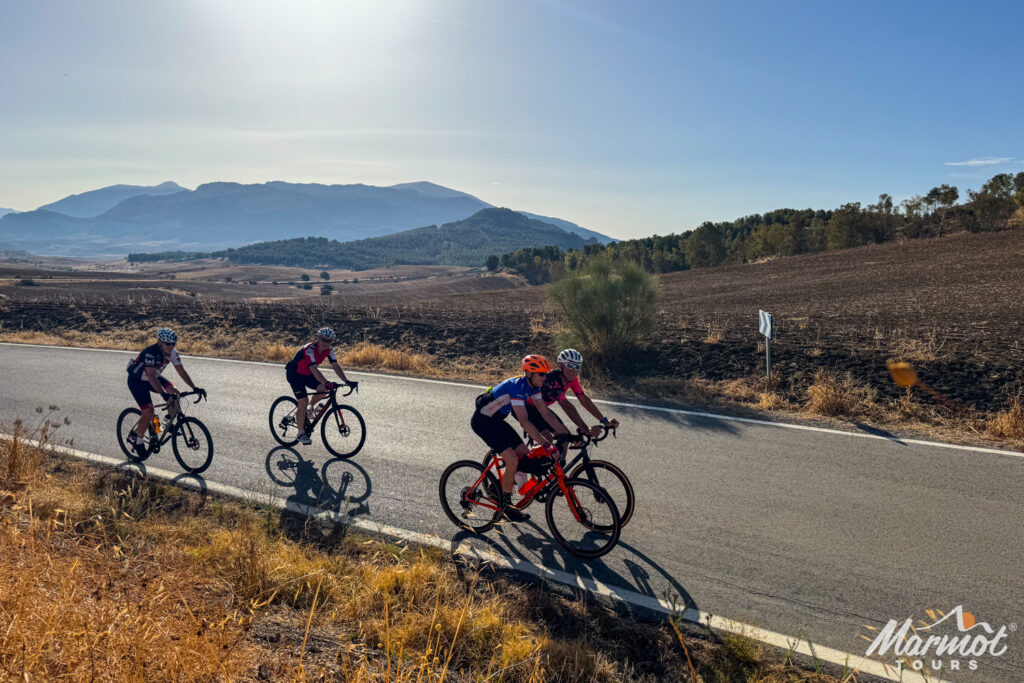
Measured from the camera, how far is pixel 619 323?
1421 cm

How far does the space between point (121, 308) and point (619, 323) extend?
22.0 m

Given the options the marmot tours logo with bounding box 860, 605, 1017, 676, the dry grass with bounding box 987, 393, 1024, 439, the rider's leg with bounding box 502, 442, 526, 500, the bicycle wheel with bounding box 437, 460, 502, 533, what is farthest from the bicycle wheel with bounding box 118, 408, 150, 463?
the dry grass with bounding box 987, 393, 1024, 439

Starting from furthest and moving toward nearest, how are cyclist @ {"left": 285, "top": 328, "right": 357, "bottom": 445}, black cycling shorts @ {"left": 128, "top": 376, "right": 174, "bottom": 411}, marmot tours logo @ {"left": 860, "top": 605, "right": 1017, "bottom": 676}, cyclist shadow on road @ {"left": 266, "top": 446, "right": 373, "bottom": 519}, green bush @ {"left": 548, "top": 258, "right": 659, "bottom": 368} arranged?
green bush @ {"left": 548, "top": 258, "right": 659, "bottom": 368}
cyclist @ {"left": 285, "top": 328, "right": 357, "bottom": 445}
black cycling shorts @ {"left": 128, "top": 376, "right": 174, "bottom": 411}
cyclist shadow on road @ {"left": 266, "top": 446, "right": 373, "bottom": 519}
marmot tours logo @ {"left": 860, "top": 605, "right": 1017, "bottom": 676}

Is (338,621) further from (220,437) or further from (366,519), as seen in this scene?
(220,437)

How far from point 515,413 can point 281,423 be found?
4670mm

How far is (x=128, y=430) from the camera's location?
335 inches

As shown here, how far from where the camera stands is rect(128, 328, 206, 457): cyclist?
773 cm

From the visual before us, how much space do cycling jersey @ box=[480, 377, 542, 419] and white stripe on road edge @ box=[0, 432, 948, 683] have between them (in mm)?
1357

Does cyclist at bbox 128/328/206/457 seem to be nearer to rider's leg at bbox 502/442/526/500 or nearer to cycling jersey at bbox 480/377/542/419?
cycling jersey at bbox 480/377/542/419

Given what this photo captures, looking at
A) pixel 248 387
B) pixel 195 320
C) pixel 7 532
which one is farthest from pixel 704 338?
pixel 195 320

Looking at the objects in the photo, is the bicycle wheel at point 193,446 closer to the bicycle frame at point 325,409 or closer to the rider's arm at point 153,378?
the rider's arm at point 153,378

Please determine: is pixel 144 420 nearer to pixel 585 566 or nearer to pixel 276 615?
pixel 276 615

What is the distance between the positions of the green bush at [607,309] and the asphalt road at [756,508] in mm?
3907

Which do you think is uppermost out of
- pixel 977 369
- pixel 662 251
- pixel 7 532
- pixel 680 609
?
pixel 662 251
